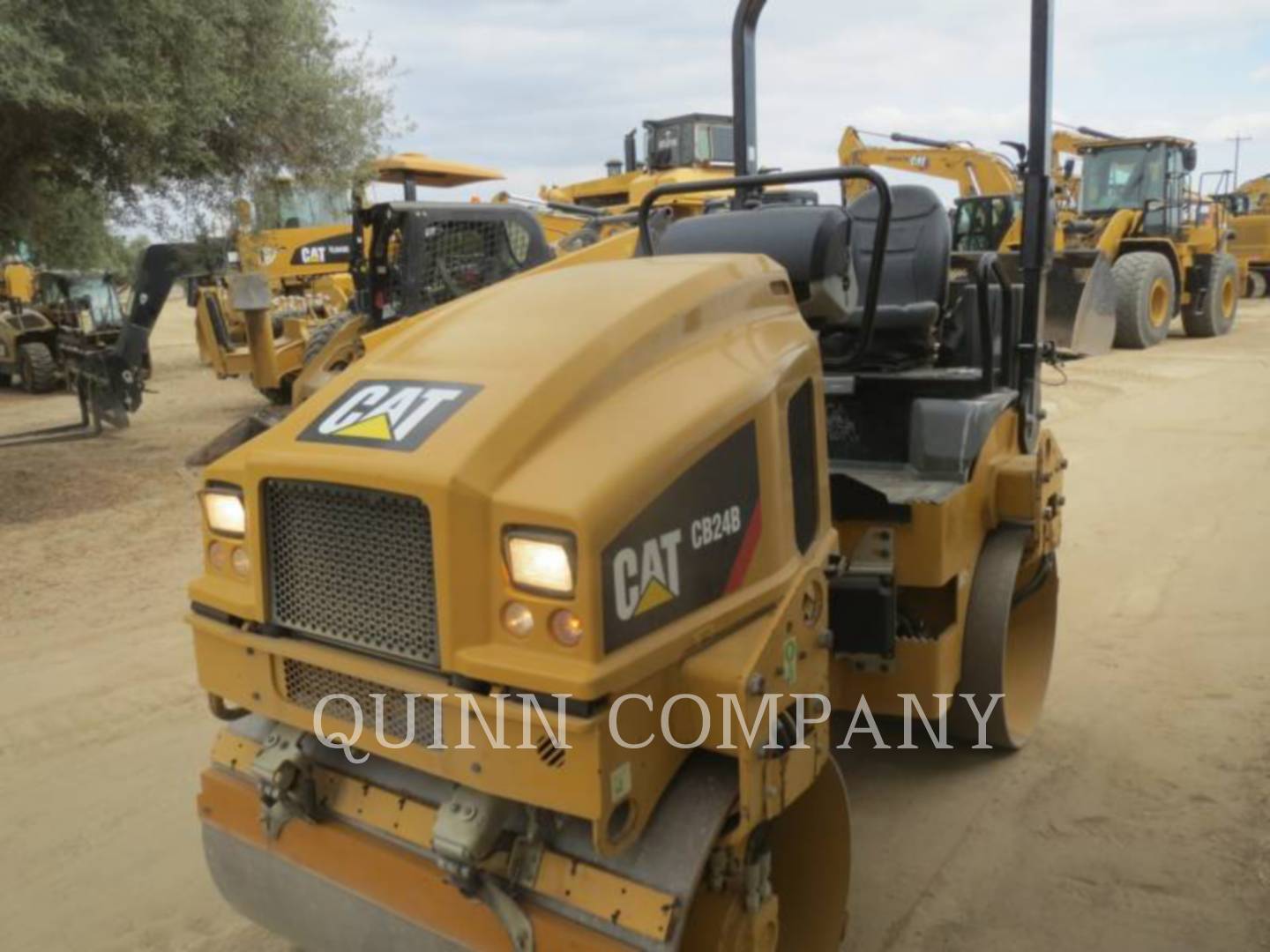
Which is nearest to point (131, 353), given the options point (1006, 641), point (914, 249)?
point (914, 249)

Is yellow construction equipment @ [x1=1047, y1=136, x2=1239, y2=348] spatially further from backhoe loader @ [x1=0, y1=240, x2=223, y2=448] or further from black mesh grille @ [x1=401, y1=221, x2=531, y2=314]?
backhoe loader @ [x1=0, y1=240, x2=223, y2=448]

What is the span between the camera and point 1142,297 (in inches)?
609

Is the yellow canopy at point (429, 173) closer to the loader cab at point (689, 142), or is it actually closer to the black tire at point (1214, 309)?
the loader cab at point (689, 142)

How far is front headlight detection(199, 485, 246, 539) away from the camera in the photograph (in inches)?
93.7

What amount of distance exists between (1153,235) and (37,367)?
16841 millimetres

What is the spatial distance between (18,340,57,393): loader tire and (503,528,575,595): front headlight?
1717cm

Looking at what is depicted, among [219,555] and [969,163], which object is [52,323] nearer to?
[969,163]

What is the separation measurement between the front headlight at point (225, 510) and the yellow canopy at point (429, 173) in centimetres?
1186

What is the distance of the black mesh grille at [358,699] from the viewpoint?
6.88 feet

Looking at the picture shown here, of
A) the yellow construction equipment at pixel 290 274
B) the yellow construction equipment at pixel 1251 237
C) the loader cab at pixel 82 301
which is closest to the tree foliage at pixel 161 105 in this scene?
the yellow construction equipment at pixel 290 274

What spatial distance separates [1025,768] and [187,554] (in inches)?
204

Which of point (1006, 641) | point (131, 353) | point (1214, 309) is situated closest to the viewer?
point (1006, 641)

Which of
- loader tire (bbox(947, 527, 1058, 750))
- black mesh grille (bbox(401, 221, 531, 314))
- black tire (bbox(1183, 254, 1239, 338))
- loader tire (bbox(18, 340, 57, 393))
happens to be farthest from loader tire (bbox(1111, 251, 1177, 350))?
loader tire (bbox(18, 340, 57, 393))

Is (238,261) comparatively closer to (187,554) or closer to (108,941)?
(187,554)
